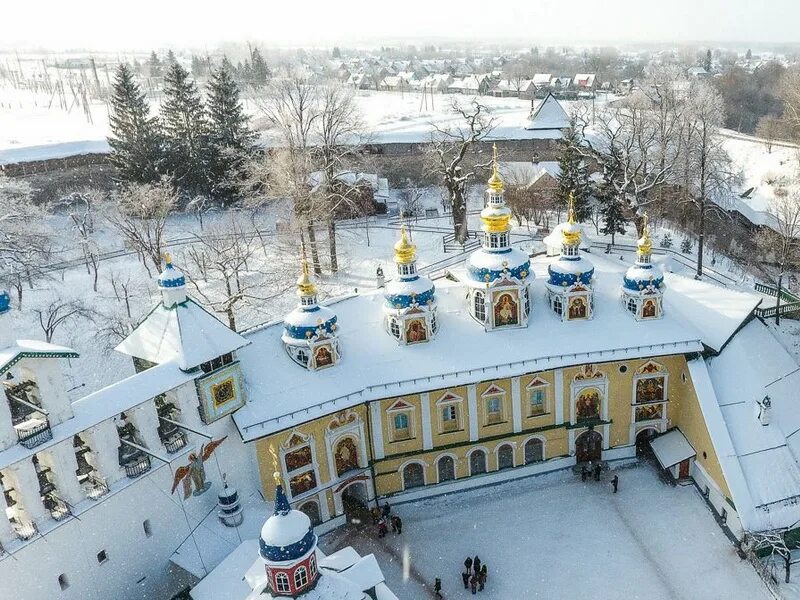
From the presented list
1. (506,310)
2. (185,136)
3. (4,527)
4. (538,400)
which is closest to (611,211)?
(506,310)

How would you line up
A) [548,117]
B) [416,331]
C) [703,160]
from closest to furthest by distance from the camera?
[416,331] → [703,160] → [548,117]

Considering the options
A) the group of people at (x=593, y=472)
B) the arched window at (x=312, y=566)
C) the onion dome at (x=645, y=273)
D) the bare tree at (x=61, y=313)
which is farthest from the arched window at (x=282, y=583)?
the bare tree at (x=61, y=313)

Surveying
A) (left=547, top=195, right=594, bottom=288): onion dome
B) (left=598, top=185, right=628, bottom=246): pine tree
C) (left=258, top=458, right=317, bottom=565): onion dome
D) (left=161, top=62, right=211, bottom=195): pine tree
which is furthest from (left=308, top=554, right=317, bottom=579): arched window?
(left=161, top=62, right=211, bottom=195): pine tree

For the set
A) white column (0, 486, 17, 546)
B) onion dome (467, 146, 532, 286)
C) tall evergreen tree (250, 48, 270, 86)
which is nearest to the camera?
white column (0, 486, 17, 546)

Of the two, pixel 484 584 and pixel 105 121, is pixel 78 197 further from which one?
pixel 484 584

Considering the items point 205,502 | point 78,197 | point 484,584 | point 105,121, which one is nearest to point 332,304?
point 205,502

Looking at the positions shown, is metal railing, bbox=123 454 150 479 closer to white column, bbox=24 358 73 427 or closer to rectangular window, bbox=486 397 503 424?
white column, bbox=24 358 73 427

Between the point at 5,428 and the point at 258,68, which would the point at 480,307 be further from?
the point at 258,68
